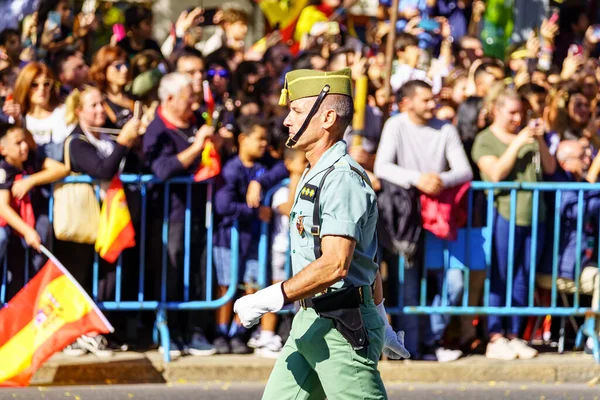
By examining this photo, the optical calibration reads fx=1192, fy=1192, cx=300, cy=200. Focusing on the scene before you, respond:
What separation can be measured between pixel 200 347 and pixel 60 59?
263 cm

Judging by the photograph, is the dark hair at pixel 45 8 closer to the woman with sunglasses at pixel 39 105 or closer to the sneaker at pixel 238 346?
the woman with sunglasses at pixel 39 105

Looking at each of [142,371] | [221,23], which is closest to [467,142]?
[142,371]

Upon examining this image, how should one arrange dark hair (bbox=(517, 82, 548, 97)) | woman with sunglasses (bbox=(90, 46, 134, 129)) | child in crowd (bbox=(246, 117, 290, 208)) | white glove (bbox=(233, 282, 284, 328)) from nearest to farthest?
1. white glove (bbox=(233, 282, 284, 328))
2. child in crowd (bbox=(246, 117, 290, 208))
3. woman with sunglasses (bbox=(90, 46, 134, 129))
4. dark hair (bbox=(517, 82, 548, 97))

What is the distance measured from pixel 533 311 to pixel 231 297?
7.10 ft

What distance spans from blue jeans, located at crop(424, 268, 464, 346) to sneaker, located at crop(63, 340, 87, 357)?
7.98ft

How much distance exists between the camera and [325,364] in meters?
4.69

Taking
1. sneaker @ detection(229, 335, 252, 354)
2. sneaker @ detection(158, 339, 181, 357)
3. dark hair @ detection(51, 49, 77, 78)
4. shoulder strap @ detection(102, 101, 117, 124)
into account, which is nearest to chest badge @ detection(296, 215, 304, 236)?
sneaker @ detection(158, 339, 181, 357)

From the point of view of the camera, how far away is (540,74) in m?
11.0

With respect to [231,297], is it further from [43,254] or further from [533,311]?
[533,311]

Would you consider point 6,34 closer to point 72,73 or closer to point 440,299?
point 72,73

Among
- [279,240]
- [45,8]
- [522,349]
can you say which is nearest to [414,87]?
[279,240]

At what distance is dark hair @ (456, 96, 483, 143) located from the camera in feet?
29.4

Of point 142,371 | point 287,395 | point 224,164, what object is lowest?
point 142,371

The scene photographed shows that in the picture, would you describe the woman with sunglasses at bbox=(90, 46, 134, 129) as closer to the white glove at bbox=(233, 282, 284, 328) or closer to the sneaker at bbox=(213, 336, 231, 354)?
the sneaker at bbox=(213, 336, 231, 354)
